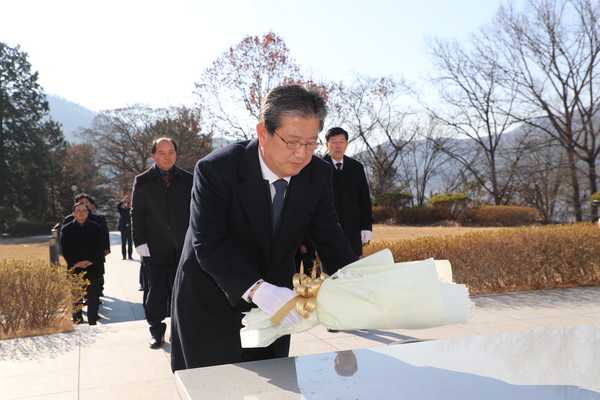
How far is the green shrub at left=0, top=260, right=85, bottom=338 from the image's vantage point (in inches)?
218

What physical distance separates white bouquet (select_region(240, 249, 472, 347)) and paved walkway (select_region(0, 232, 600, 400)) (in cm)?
117

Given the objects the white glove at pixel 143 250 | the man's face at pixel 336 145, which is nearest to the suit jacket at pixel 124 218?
the white glove at pixel 143 250

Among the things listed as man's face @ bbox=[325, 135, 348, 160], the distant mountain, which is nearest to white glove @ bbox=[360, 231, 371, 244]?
man's face @ bbox=[325, 135, 348, 160]

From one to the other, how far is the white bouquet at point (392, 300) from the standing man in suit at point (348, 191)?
3.52 m

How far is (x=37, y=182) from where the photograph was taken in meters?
35.1

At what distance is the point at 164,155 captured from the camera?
5336 millimetres

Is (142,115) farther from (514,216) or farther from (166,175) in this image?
(166,175)

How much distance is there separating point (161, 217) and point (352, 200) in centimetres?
190

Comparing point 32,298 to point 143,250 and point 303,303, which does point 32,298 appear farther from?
point 303,303

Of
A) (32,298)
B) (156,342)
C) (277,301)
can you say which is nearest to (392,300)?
(277,301)

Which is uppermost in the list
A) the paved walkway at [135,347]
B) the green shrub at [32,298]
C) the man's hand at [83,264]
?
the man's hand at [83,264]

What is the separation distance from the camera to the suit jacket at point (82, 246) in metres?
6.97

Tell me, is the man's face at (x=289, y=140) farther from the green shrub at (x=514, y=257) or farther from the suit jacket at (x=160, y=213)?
the green shrub at (x=514, y=257)

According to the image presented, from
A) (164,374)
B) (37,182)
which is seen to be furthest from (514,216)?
(37,182)
